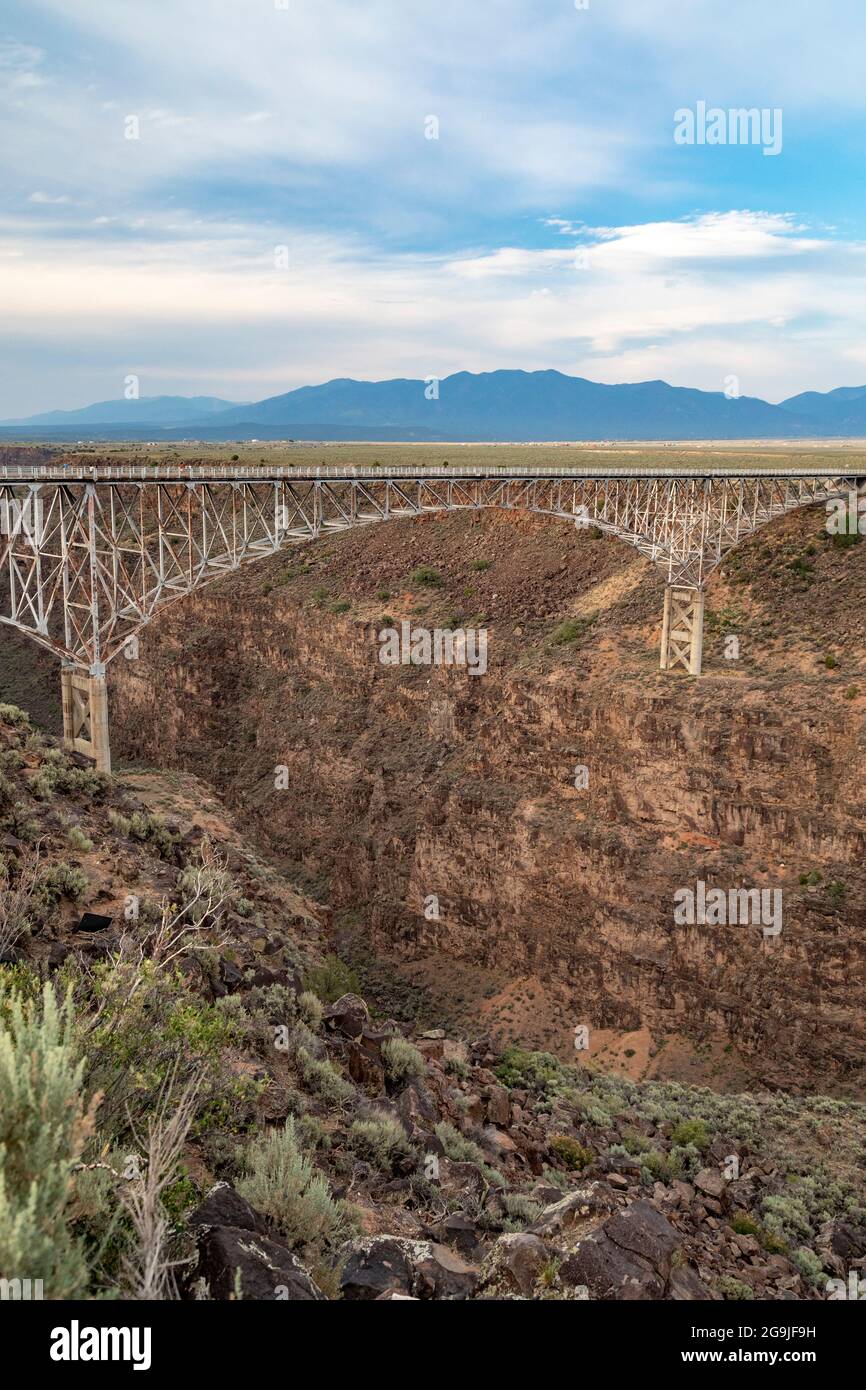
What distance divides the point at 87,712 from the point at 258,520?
26.0 feet

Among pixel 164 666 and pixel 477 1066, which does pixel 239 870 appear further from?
pixel 164 666

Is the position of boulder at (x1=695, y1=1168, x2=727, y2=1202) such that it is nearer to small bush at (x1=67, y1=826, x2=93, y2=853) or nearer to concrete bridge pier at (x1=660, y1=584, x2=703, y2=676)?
small bush at (x1=67, y1=826, x2=93, y2=853)

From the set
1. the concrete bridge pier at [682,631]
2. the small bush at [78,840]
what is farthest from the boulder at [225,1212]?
the concrete bridge pier at [682,631]

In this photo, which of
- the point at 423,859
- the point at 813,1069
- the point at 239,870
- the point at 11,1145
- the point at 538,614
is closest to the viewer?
the point at 11,1145

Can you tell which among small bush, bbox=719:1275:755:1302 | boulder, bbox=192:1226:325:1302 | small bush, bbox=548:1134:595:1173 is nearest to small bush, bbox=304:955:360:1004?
small bush, bbox=548:1134:595:1173

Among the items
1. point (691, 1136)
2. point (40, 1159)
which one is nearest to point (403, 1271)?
point (40, 1159)

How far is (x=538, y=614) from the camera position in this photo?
45500 mm

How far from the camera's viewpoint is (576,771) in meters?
38.9

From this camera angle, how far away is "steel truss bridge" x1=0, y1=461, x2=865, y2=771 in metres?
23.7

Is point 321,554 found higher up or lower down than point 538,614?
higher up

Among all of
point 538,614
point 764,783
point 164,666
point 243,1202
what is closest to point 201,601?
point 164,666

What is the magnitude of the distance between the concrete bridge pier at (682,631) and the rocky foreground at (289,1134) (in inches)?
752

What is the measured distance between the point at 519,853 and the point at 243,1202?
3209 centimetres

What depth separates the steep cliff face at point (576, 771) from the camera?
3328cm
